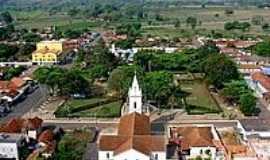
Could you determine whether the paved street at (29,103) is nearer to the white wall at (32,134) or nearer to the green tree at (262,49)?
the white wall at (32,134)

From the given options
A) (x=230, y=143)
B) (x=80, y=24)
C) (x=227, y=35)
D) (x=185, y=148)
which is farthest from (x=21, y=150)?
(x=80, y=24)

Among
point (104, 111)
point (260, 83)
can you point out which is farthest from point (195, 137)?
point (260, 83)

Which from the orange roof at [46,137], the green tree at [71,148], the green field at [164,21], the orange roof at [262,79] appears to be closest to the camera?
the green tree at [71,148]

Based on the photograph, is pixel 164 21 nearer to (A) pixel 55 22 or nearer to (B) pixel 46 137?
(A) pixel 55 22

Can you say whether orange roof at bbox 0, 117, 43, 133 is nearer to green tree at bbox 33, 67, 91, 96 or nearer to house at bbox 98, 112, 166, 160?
house at bbox 98, 112, 166, 160

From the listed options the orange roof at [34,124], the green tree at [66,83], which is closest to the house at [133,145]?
the orange roof at [34,124]
